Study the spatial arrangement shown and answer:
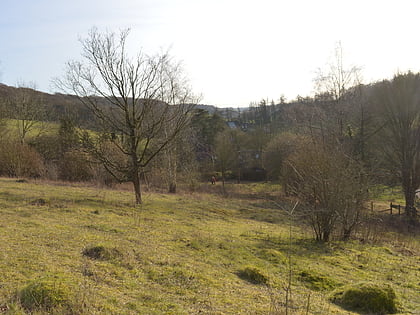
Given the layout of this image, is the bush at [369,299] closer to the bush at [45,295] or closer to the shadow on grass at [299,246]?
the shadow on grass at [299,246]

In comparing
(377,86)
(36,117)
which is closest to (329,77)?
(377,86)

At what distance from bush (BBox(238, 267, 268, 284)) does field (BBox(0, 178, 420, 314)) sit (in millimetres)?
27

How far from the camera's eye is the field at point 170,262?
538 cm

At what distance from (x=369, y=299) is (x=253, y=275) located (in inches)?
95.5

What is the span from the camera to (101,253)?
7.24m

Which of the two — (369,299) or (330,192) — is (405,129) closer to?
(330,192)

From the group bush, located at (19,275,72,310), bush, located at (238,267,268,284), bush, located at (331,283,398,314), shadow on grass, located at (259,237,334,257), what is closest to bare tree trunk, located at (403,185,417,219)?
shadow on grass, located at (259,237,334,257)

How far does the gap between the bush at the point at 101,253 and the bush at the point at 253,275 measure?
2896mm

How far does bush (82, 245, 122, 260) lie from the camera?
718 cm

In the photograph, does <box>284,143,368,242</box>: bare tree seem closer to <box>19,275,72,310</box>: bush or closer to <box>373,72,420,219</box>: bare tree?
<box>19,275,72,310</box>: bush

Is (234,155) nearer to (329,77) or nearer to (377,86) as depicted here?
(329,77)

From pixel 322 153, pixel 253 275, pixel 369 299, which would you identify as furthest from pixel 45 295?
pixel 322 153

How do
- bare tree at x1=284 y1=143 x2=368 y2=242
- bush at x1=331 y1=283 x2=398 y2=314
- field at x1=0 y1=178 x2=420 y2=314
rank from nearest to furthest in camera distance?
field at x1=0 y1=178 x2=420 y2=314 < bush at x1=331 y1=283 x2=398 y2=314 < bare tree at x1=284 y1=143 x2=368 y2=242

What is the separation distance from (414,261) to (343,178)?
378 centimetres
